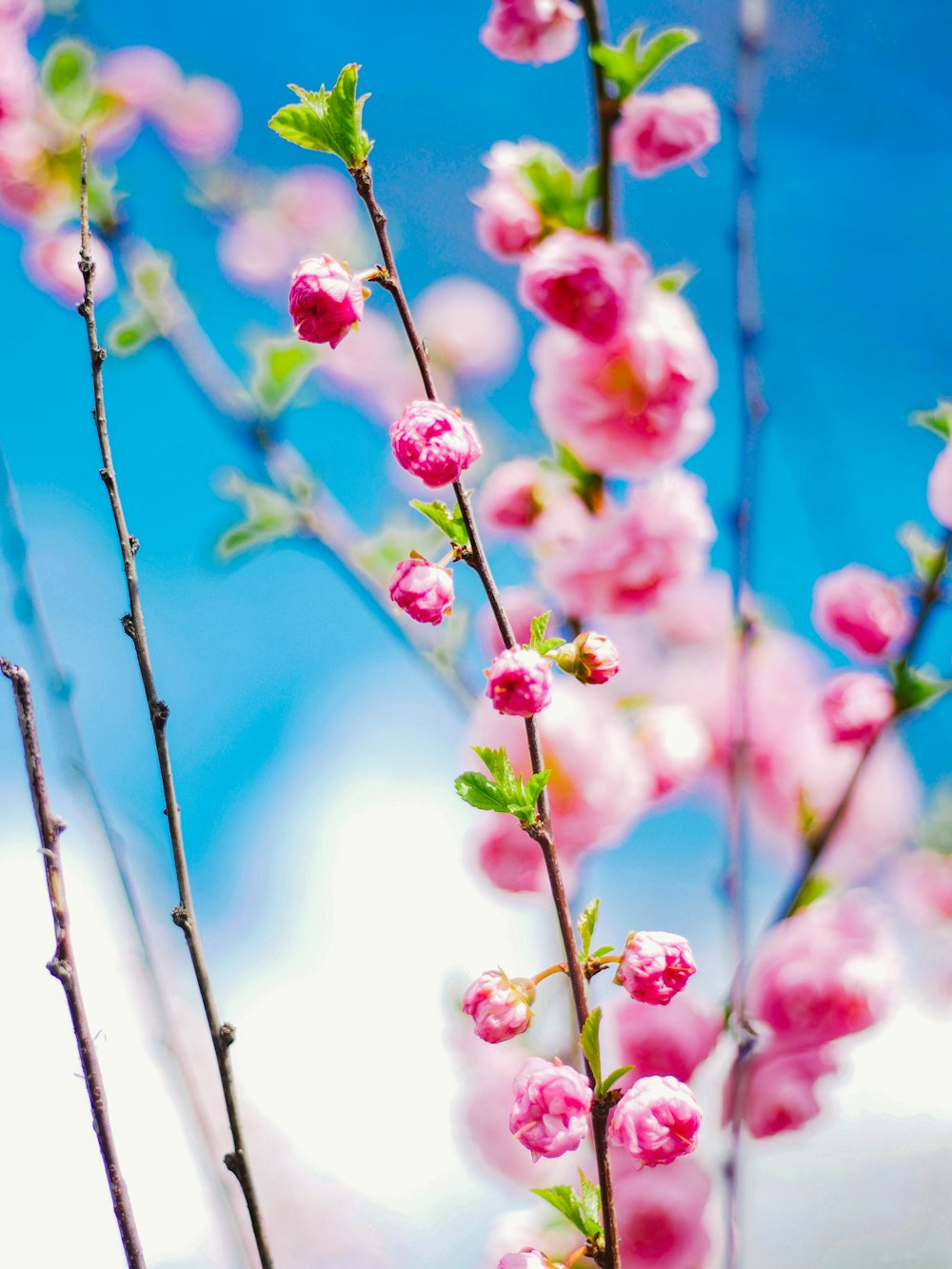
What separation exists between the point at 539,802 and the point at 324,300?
0.27 meters

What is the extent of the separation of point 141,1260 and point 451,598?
0.31 metres

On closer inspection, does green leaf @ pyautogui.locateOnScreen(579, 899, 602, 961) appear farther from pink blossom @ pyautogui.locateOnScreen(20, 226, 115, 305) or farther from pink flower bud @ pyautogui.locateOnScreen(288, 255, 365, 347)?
pink blossom @ pyautogui.locateOnScreen(20, 226, 115, 305)

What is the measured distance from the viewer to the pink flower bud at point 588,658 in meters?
0.48

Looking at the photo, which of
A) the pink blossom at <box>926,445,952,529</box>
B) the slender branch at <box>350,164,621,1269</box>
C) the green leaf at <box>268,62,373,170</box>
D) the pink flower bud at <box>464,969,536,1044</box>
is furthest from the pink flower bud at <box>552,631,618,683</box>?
the pink blossom at <box>926,445,952,529</box>

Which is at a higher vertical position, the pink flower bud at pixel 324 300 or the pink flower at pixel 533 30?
the pink flower at pixel 533 30

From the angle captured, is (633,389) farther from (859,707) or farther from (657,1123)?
(657,1123)

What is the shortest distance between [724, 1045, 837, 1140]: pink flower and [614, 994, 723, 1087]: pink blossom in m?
0.04

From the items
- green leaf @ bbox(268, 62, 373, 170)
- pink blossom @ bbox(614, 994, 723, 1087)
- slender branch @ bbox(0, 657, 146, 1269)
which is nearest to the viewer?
slender branch @ bbox(0, 657, 146, 1269)

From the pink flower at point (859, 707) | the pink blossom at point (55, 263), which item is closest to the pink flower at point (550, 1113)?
the pink flower at point (859, 707)

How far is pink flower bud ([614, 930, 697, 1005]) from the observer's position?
415 mm

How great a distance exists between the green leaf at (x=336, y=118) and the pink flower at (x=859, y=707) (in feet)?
1.79

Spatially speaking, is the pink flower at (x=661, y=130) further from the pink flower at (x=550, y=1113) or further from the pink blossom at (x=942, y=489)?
the pink flower at (x=550, y=1113)

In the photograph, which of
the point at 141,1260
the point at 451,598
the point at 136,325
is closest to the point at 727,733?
the point at 451,598

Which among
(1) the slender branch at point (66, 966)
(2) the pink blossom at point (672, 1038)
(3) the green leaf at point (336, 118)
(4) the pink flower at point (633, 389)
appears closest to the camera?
(1) the slender branch at point (66, 966)
